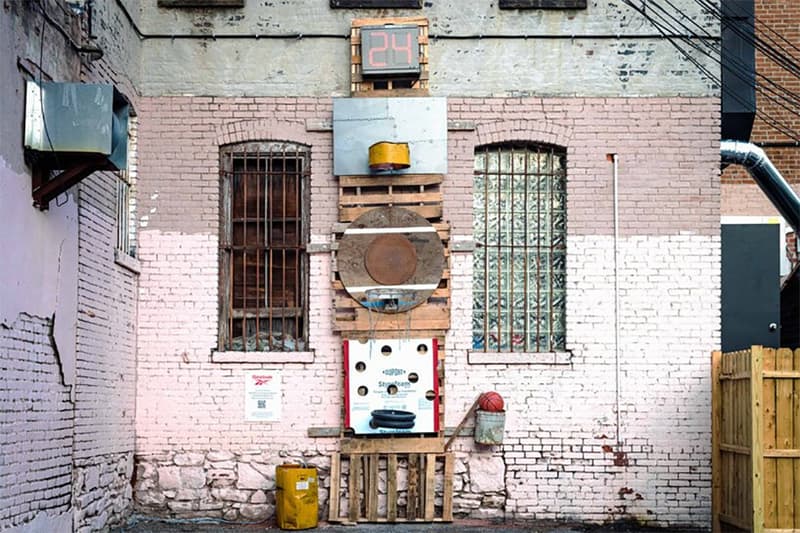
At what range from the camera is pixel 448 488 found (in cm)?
1348

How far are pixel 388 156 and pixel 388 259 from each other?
1140 millimetres

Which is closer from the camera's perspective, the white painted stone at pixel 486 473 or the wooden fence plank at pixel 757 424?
the wooden fence plank at pixel 757 424

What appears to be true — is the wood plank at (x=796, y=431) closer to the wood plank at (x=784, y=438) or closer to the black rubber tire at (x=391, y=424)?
the wood plank at (x=784, y=438)

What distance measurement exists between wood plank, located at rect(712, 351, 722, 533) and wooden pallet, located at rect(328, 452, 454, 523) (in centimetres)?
39

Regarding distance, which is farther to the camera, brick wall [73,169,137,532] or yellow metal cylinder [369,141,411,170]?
yellow metal cylinder [369,141,411,170]

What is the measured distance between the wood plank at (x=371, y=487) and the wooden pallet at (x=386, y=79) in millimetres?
4016

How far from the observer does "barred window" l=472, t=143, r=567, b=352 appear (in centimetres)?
1403

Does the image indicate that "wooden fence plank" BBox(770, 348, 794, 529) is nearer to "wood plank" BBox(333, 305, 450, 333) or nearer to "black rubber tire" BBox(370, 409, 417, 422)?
"wood plank" BBox(333, 305, 450, 333)

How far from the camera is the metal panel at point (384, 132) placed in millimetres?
13828

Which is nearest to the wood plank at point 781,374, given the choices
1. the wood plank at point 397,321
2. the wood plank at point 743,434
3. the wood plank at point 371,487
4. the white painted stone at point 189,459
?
the wood plank at point 743,434

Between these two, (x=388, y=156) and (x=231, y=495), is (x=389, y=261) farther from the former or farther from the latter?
(x=231, y=495)

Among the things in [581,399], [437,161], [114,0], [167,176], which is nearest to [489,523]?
[581,399]

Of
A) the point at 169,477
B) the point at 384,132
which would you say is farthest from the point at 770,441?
the point at 169,477

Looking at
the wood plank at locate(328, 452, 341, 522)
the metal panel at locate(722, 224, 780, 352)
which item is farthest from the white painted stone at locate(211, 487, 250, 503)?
the metal panel at locate(722, 224, 780, 352)
